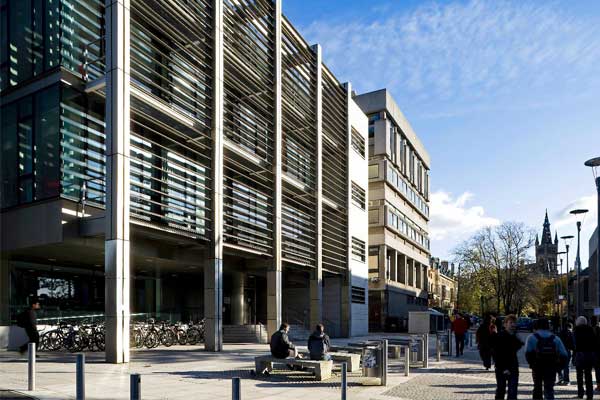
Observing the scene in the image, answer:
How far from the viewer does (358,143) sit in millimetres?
40312

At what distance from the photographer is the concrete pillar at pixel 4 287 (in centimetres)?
2127

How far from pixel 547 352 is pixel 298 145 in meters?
22.5

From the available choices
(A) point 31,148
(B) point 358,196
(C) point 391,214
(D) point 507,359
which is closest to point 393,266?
(C) point 391,214

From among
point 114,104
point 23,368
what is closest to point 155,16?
point 114,104

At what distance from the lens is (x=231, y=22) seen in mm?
24156

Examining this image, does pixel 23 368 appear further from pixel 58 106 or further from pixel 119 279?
pixel 58 106

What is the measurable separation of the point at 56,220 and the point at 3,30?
8185mm

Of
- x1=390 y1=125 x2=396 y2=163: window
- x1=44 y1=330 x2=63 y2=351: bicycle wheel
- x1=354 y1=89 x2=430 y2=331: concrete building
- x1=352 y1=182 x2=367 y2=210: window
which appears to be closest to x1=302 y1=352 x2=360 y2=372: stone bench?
x1=44 y1=330 x2=63 y2=351: bicycle wheel

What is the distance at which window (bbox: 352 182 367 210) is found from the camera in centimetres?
3893

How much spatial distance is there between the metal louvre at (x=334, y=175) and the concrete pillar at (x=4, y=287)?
16.5 metres

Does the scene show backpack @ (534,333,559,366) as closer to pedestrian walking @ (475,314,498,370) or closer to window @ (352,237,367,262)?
pedestrian walking @ (475,314,498,370)

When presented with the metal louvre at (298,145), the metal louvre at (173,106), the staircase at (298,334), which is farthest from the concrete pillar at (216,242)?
the staircase at (298,334)

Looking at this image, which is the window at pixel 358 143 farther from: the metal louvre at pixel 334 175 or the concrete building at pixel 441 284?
the concrete building at pixel 441 284

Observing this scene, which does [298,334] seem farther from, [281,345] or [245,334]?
[281,345]
